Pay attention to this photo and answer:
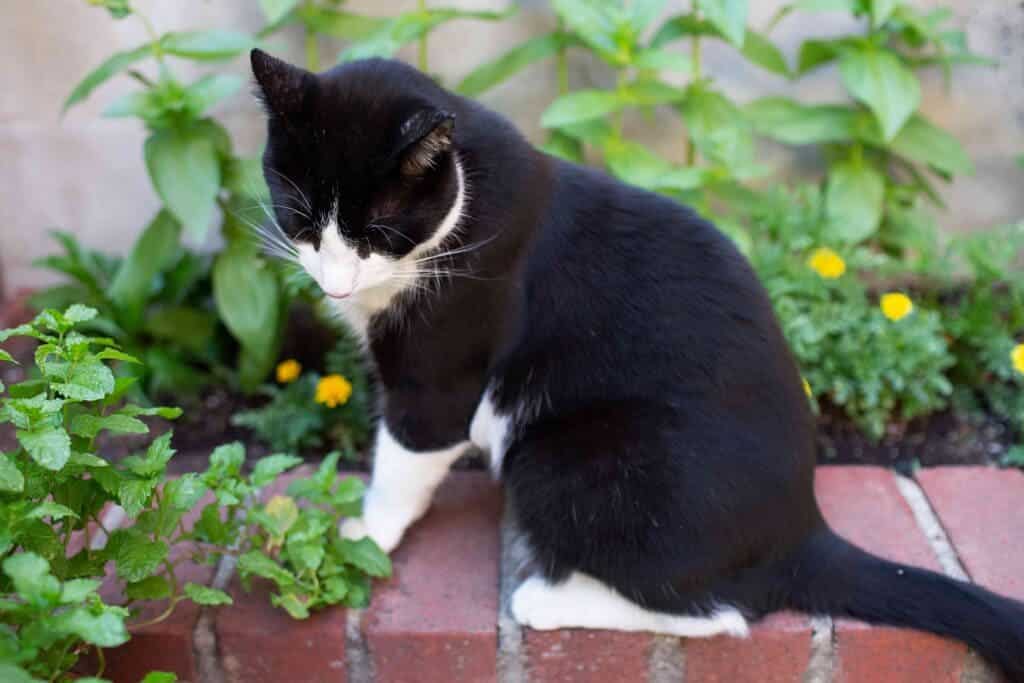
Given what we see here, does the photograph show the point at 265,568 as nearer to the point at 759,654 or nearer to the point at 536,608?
the point at 536,608

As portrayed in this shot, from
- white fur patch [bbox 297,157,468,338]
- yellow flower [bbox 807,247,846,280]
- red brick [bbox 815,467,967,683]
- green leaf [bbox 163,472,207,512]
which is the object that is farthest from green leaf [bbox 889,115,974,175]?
green leaf [bbox 163,472,207,512]

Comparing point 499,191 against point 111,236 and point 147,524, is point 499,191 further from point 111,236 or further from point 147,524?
point 111,236

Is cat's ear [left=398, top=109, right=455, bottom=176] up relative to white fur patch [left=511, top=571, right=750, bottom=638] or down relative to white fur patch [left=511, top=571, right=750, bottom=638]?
up

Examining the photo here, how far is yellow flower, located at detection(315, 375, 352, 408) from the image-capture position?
191cm

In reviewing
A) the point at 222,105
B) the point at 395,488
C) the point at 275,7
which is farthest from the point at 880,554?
the point at 222,105

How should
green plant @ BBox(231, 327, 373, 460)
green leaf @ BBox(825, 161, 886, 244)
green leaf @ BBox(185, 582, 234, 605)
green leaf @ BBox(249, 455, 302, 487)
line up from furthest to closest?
green leaf @ BBox(825, 161, 886, 244), green plant @ BBox(231, 327, 373, 460), green leaf @ BBox(249, 455, 302, 487), green leaf @ BBox(185, 582, 234, 605)

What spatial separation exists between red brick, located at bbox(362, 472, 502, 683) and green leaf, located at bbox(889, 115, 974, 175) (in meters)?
1.29

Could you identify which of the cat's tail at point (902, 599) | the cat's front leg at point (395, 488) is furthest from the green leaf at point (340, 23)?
the cat's tail at point (902, 599)

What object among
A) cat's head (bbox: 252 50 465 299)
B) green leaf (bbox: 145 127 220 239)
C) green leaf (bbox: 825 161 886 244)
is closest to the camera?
cat's head (bbox: 252 50 465 299)

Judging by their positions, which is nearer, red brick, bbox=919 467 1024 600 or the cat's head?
the cat's head

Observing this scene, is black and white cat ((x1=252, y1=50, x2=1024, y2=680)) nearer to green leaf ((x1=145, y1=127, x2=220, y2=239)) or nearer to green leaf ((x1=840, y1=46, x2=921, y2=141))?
green leaf ((x1=145, y1=127, x2=220, y2=239))

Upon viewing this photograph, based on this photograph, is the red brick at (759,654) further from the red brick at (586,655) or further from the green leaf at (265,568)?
the green leaf at (265,568)

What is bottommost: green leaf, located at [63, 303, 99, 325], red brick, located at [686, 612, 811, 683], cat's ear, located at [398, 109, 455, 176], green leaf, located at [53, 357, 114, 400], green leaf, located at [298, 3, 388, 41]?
red brick, located at [686, 612, 811, 683]

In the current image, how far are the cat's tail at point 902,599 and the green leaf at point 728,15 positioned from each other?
1011 mm
